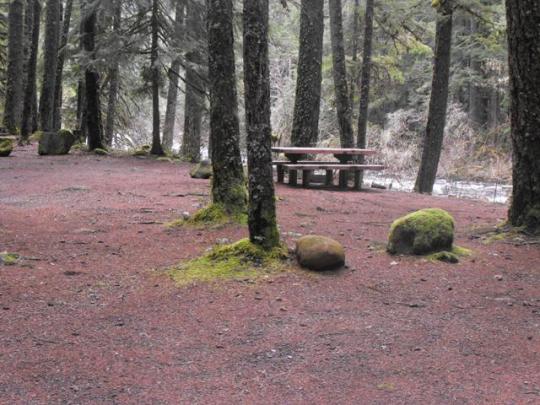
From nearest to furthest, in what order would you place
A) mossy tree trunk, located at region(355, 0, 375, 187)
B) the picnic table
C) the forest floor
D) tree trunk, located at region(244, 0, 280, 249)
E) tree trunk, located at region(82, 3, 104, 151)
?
the forest floor, tree trunk, located at region(244, 0, 280, 249), the picnic table, mossy tree trunk, located at region(355, 0, 375, 187), tree trunk, located at region(82, 3, 104, 151)

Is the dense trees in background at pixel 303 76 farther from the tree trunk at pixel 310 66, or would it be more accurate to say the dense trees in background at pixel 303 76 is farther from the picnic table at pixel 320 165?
the picnic table at pixel 320 165

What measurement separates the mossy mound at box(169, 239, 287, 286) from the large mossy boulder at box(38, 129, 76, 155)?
483 inches

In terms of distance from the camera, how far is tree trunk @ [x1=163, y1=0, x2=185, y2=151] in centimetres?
1603

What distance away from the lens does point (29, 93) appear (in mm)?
17844

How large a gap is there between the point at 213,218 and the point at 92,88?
1178 centimetres

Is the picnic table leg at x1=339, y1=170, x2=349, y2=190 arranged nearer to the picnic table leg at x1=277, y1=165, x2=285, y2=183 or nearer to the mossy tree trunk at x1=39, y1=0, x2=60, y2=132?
the picnic table leg at x1=277, y1=165, x2=285, y2=183

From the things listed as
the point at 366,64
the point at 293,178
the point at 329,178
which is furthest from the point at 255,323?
the point at 366,64

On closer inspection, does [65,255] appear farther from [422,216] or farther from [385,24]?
[385,24]

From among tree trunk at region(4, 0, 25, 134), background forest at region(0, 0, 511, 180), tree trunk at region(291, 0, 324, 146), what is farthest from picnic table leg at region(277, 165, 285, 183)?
tree trunk at region(4, 0, 25, 134)

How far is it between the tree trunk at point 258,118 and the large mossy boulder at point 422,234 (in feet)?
5.21

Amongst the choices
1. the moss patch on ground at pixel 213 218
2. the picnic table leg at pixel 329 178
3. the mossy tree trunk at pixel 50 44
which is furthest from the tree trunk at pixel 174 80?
the moss patch on ground at pixel 213 218

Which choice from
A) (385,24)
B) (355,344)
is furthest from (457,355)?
(385,24)

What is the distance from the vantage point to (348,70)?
19266 mm

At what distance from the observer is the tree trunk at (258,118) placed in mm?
5500
